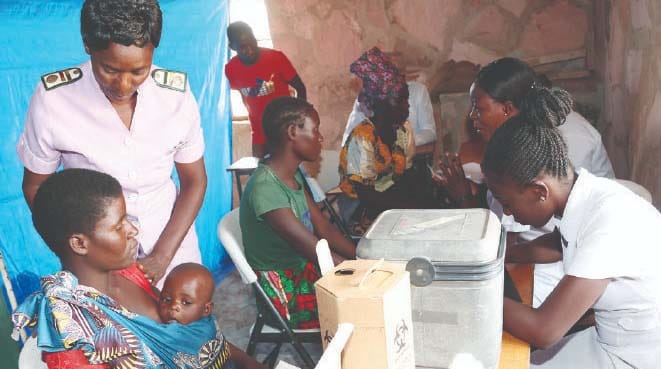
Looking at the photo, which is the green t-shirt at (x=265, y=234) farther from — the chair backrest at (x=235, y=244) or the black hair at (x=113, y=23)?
the black hair at (x=113, y=23)

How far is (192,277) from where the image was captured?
5.41 feet

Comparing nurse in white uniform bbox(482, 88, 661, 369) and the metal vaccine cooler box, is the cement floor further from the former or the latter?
the metal vaccine cooler box

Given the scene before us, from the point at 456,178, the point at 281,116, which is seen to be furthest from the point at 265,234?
the point at 456,178

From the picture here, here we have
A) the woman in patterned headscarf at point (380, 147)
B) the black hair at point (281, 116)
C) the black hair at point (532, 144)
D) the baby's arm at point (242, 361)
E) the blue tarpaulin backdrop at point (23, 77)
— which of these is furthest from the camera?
the woman in patterned headscarf at point (380, 147)

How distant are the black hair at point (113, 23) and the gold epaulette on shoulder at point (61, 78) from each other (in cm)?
23

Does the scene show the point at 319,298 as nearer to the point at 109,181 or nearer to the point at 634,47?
the point at 109,181

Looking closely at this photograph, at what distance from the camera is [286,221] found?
6.89ft

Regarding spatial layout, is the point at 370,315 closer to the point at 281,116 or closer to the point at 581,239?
the point at 581,239

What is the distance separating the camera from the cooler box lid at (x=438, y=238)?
1038mm

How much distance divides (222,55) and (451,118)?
186 centimetres

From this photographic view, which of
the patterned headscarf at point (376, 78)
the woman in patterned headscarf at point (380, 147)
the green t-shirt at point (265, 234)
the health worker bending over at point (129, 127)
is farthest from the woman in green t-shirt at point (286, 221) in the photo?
the patterned headscarf at point (376, 78)

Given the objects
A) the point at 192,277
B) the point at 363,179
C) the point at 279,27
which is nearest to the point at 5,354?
the point at 192,277

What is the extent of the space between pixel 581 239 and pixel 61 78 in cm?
150

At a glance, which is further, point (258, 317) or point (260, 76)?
point (260, 76)
